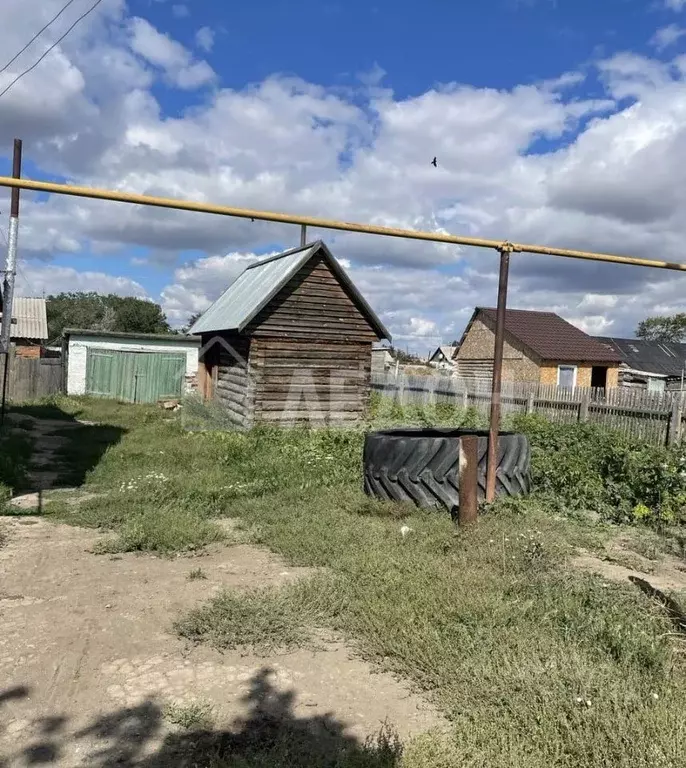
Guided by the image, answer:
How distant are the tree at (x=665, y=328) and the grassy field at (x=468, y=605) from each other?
64.1 m

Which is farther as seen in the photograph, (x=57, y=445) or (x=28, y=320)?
(x=28, y=320)

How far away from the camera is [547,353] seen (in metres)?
29.8

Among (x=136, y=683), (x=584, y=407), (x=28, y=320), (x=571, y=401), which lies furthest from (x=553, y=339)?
(x=136, y=683)

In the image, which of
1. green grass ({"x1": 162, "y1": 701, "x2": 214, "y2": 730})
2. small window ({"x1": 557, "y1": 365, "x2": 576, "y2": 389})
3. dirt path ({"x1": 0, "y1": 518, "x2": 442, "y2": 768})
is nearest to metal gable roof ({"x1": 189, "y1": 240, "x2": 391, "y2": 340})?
dirt path ({"x1": 0, "y1": 518, "x2": 442, "y2": 768})

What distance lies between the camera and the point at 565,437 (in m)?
11.1

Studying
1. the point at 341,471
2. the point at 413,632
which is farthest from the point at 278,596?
the point at 341,471

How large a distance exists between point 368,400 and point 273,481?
28.3 feet

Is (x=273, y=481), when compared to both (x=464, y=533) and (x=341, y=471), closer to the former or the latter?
(x=341, y=471)

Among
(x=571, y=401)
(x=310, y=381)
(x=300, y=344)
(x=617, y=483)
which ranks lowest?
(x=617, y=483)

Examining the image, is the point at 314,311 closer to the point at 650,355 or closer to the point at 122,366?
the point at 122,366

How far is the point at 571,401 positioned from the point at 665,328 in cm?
5738

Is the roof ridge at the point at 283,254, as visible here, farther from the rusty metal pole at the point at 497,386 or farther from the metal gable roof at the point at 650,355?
the metal gable roof at the point at 650,355

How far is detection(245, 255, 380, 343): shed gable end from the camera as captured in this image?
1524 centimetres

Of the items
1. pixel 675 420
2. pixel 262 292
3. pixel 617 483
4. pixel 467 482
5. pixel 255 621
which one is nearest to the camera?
pixel 255 621
